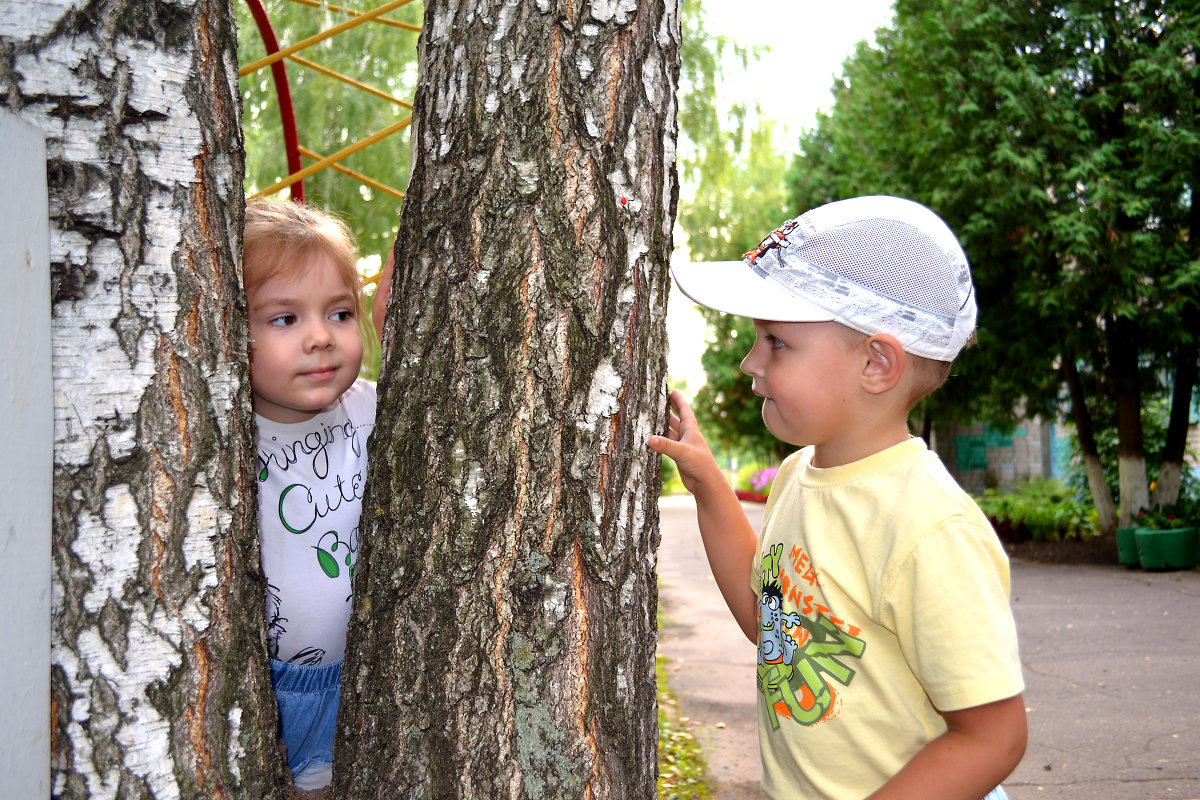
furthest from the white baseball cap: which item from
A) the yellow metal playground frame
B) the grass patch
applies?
the grass patch

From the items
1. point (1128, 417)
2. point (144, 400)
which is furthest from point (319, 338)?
point (1128, 417)

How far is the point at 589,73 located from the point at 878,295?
1.94ft

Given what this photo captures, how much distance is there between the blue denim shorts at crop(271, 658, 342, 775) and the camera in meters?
1.83

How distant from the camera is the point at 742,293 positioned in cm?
176

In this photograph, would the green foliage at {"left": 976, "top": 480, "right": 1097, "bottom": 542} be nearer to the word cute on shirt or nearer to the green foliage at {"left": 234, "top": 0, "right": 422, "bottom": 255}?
the green foliage at {"left": 234, "top": 0, "right": 422, "bottom": 255}

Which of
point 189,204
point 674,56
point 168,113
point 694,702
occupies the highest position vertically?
point 674,56

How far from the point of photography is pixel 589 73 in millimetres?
1572

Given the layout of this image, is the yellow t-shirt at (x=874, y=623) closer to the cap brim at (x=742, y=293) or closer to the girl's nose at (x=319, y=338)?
the cap brim at (x=742, y=293)

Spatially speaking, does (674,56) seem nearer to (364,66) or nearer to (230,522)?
(230,522)

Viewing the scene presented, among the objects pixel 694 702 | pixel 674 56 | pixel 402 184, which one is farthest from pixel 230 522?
pixel 402 184

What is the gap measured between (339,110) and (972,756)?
7720 millimetres

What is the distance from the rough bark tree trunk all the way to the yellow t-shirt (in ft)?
35.8

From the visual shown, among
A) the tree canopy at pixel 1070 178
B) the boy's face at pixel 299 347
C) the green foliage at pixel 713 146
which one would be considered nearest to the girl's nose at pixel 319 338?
Answer: the boy's face at pixel 299 347

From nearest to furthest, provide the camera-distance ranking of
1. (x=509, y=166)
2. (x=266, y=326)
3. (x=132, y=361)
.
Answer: (x=132, y=361)
(x=509, y=166)
(x=266, y=326)
